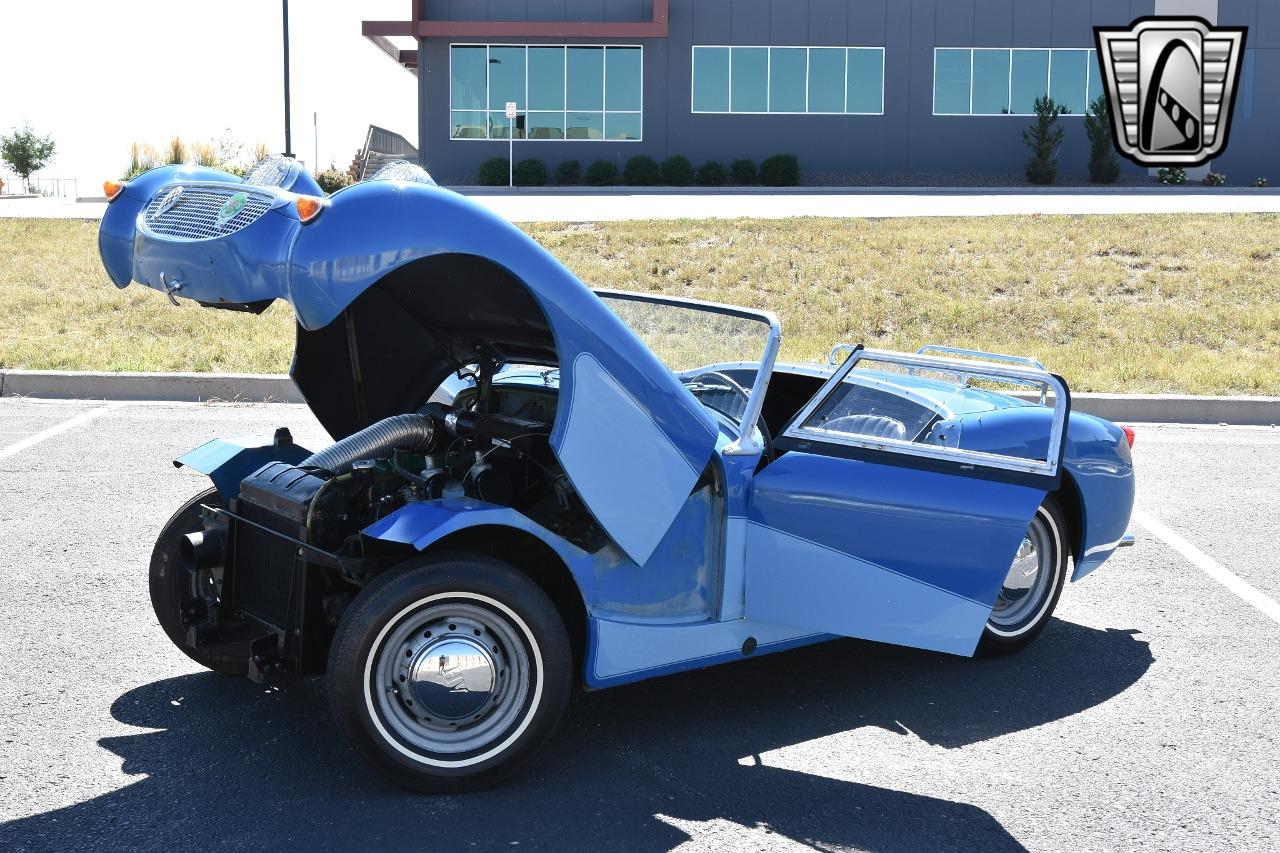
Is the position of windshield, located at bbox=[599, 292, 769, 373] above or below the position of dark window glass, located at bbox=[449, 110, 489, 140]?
below

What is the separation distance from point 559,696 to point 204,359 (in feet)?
32.2

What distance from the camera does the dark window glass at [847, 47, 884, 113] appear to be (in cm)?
3681

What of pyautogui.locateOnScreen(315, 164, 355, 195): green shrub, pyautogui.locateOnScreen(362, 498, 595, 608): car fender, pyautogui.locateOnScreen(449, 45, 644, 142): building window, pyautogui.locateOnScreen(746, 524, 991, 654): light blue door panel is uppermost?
pyautogui.locateOnScreen(449, 45, 644, 142): building window

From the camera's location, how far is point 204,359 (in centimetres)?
1294

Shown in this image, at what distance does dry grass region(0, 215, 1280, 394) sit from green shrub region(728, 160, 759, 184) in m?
14.8

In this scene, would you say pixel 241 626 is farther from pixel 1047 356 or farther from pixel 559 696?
pixel 1047 356

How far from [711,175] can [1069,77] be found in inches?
422

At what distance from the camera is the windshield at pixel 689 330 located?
5.07 meters

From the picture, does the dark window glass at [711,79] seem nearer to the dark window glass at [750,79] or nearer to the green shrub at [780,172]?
the dark window glass at [750,79]

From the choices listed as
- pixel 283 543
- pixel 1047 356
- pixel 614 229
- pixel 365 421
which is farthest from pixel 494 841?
pixel 614 229

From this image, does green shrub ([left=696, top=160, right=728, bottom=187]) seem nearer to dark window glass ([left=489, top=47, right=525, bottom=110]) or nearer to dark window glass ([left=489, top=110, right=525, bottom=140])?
dark window glass ([left=489, top=110, right=525, bottom=140])

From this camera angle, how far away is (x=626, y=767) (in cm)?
432

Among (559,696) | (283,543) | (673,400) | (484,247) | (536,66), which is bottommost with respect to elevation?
(559,696)

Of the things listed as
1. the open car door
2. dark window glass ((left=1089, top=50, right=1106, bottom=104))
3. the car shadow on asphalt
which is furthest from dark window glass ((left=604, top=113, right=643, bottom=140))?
the open car door
